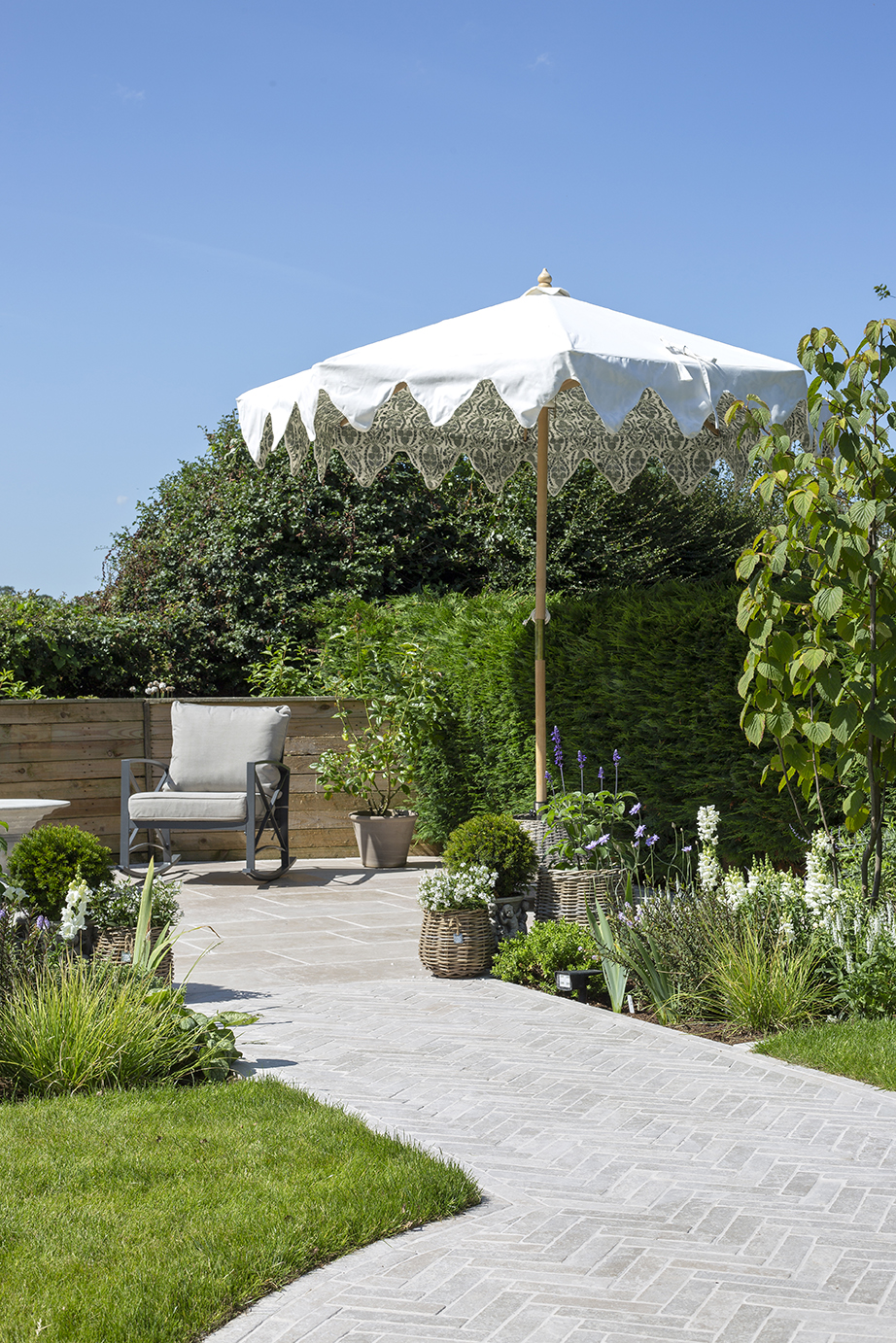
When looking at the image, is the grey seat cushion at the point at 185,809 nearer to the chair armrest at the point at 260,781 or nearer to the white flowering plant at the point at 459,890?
the chair armrest at the point at 260,781

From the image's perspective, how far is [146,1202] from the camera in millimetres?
2605

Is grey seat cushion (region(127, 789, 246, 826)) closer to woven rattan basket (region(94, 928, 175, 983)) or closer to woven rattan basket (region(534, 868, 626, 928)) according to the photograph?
woven rattan basket (region(534, 868, 626, 928))

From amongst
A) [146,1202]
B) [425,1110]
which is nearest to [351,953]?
[425,1110]

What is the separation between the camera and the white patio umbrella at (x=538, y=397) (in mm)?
4840

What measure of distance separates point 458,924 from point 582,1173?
2293mm

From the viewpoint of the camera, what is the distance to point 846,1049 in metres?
3.76

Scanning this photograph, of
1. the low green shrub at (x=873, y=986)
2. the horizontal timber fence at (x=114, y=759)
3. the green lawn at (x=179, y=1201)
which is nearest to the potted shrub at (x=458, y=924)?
the low green shrub at (x=873, y=986)

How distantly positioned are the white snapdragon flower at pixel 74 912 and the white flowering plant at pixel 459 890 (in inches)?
63.1

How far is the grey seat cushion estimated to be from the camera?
7613 millimetres

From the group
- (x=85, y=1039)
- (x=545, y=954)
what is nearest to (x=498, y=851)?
(x=545, y=954)

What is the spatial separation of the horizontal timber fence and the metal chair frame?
0.44m

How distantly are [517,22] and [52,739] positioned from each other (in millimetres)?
5921

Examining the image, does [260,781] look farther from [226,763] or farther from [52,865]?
[52,865]

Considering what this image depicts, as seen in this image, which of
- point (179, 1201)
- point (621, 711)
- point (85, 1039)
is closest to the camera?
point (179, 1201)
